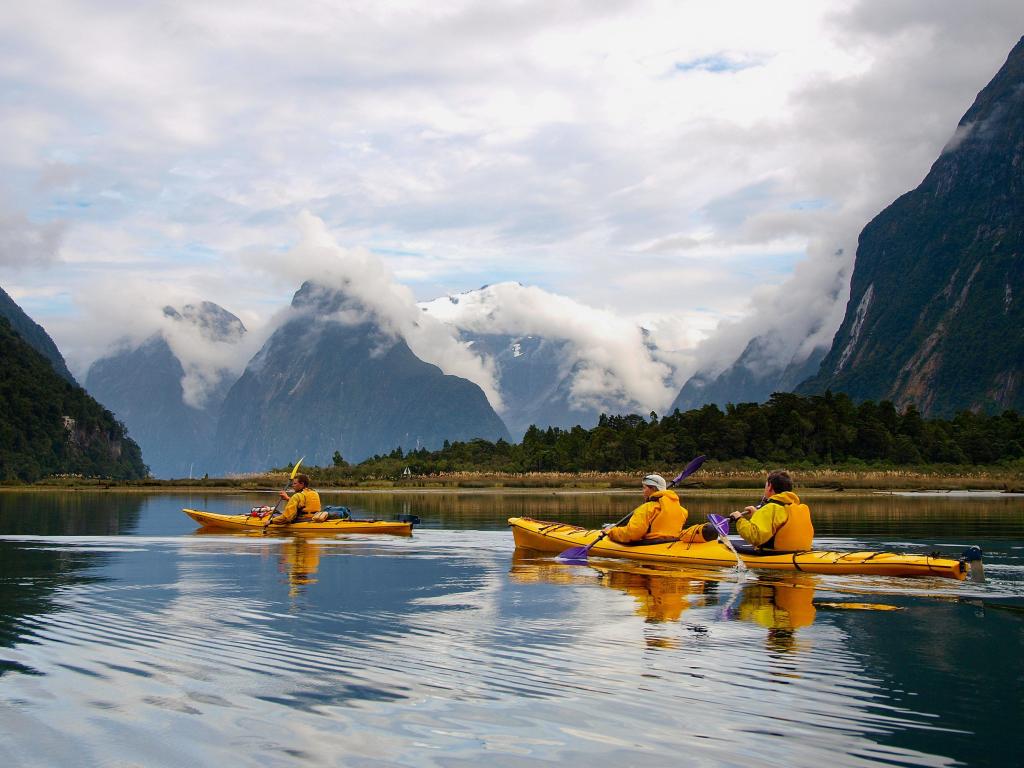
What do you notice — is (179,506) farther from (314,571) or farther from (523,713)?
(523,713)

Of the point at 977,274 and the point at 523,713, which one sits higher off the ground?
the point at 977,274

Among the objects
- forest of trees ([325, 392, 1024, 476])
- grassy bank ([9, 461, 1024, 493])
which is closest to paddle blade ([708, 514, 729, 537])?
grassy bank ([9, 461, 1024, 493])

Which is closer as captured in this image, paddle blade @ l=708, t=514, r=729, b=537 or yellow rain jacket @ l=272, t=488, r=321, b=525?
paddle blade @ l=708, t=514, r=729, b=537

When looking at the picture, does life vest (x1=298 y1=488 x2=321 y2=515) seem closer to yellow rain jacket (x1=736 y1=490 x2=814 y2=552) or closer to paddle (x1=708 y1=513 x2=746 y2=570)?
paddle (x1=708 y1=513 x2=746 y2=570)

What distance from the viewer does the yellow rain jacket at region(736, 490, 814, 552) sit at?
1942 centimetres

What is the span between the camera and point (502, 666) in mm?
11234

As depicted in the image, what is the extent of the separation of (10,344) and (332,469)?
45.2 metres

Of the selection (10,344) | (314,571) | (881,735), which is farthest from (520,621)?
(10,344)

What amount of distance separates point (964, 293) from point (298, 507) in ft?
516

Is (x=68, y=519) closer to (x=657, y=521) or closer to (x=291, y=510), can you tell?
(x=291, y=510)

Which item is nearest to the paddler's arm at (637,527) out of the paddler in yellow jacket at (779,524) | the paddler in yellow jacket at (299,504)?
the paddler in yellow jacket at (779,524)

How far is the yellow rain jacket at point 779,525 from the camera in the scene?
765 inches

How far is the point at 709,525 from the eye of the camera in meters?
20.5

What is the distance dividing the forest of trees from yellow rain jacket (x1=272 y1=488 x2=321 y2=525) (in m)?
55.2
